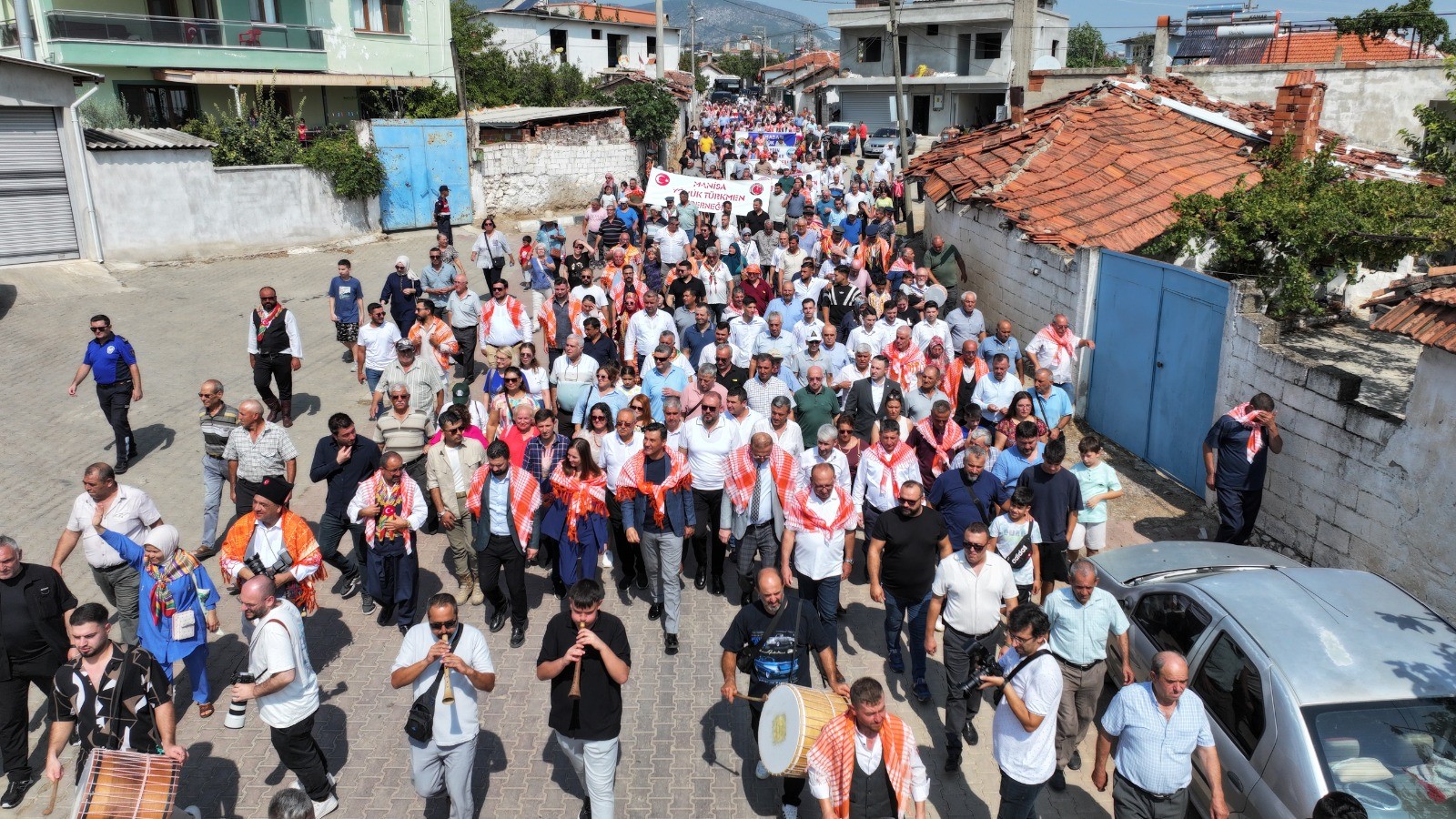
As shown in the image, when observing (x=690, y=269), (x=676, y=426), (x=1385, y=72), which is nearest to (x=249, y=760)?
(x=676, y=426)

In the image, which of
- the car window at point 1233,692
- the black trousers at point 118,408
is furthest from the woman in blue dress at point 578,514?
the black trousers at point 118,408

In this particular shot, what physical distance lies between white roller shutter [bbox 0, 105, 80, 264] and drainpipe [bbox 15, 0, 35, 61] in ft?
24.3

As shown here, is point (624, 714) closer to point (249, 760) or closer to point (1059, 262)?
point (249, 760)

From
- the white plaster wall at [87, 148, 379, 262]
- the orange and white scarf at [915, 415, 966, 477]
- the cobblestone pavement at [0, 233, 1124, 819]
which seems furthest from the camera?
the white plaster wall at [87, 148, 379, 262]

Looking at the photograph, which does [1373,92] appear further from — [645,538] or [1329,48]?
[645,538]

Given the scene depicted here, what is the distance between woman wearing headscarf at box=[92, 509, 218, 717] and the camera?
6.51m

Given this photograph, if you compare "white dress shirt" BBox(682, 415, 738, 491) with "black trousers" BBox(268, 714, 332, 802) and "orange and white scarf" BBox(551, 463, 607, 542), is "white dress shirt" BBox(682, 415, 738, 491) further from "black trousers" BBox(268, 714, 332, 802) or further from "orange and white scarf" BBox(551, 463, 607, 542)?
"black trousers" BBox(268, 714, 332, 802)

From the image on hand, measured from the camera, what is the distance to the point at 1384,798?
464 centimetres

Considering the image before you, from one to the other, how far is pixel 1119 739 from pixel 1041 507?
8.05 ft

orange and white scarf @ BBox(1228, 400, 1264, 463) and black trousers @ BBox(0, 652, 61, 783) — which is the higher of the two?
orange and white scarf @ BBox(1228, 400, 1264, 463)

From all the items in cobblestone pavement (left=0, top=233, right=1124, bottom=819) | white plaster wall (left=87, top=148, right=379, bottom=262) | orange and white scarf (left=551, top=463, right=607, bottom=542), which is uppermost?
white plaster wall (left=87, top=148, right=379, bottom=262)

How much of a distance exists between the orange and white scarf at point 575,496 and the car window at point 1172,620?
12.8ft

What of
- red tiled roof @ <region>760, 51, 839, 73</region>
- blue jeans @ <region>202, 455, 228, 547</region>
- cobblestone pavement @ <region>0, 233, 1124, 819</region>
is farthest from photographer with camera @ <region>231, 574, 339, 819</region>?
red tiled roof @ <region>760, 51, 839, 73</region>

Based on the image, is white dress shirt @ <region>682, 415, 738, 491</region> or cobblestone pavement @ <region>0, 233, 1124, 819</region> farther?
white dress shirt @ <region>682, 415, 738, 491</region>
